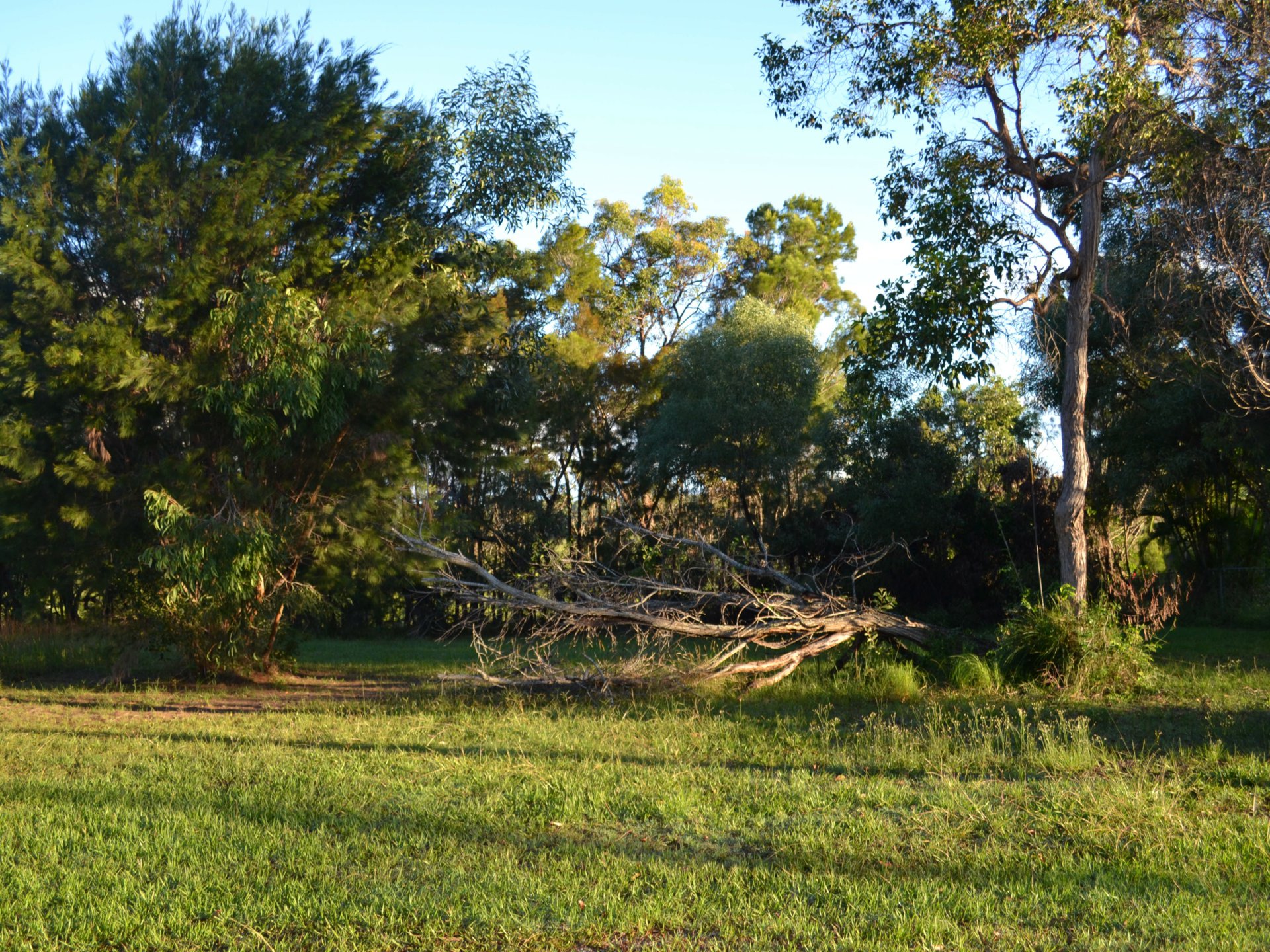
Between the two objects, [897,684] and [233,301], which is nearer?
[897,684]

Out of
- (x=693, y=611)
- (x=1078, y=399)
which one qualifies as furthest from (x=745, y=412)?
(x=693, y=611)

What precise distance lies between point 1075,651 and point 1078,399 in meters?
3.28

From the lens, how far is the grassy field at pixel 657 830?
4.50 m

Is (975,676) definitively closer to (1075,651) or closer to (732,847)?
(1075,651)

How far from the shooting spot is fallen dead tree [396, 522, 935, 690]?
11258mm

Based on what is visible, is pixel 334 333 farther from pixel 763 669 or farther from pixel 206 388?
pixel 763 669

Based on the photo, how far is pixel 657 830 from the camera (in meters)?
6.02

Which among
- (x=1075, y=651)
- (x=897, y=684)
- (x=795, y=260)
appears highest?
(x=795, y=260)

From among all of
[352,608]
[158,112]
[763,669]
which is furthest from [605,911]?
[352,608]

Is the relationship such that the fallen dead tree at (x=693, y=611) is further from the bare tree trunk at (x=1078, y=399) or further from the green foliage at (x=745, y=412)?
the green foliage at (x=745, y=412)

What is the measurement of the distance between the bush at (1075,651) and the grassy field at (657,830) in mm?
525

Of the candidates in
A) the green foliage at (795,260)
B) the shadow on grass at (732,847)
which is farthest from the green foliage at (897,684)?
the green foliage at (795,260)

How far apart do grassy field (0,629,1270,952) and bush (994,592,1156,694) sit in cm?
53

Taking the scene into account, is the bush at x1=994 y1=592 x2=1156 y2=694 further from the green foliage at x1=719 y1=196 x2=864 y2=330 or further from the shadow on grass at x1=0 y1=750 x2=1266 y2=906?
the green foliage at x1=719 y1=196 x2=864 y2=330
